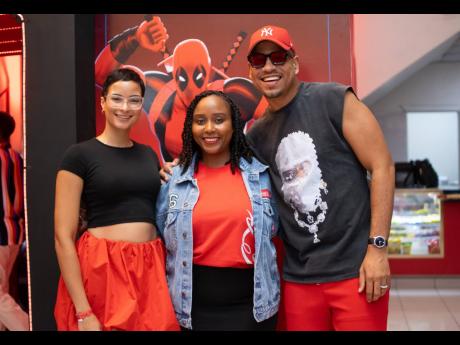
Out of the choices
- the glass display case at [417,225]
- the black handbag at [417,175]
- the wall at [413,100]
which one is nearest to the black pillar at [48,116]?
the glass display case at [417,225]

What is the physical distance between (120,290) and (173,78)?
1298 mm

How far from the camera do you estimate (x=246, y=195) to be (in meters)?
1.88

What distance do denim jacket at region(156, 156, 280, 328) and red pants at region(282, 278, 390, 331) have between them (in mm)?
91

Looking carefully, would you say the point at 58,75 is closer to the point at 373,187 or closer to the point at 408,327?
the point at 373,187

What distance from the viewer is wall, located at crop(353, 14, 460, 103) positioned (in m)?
4.89

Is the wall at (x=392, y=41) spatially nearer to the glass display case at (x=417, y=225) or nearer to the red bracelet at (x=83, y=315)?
the glass display case at (x=417, y=225)

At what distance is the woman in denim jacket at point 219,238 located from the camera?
183cm

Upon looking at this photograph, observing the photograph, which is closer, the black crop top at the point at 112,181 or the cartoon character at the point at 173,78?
the black crop top at the point at 112,181

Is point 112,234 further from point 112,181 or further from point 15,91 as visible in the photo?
point 15,91

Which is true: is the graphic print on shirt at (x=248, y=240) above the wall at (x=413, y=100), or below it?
below

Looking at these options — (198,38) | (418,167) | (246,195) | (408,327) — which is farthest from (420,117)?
(246,195)

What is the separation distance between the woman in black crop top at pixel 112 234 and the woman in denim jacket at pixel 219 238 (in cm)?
8

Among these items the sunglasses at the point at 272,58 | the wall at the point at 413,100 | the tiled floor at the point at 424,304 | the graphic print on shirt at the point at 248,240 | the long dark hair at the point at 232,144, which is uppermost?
the wall at the point at 413,100

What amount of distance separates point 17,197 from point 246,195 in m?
1.82
